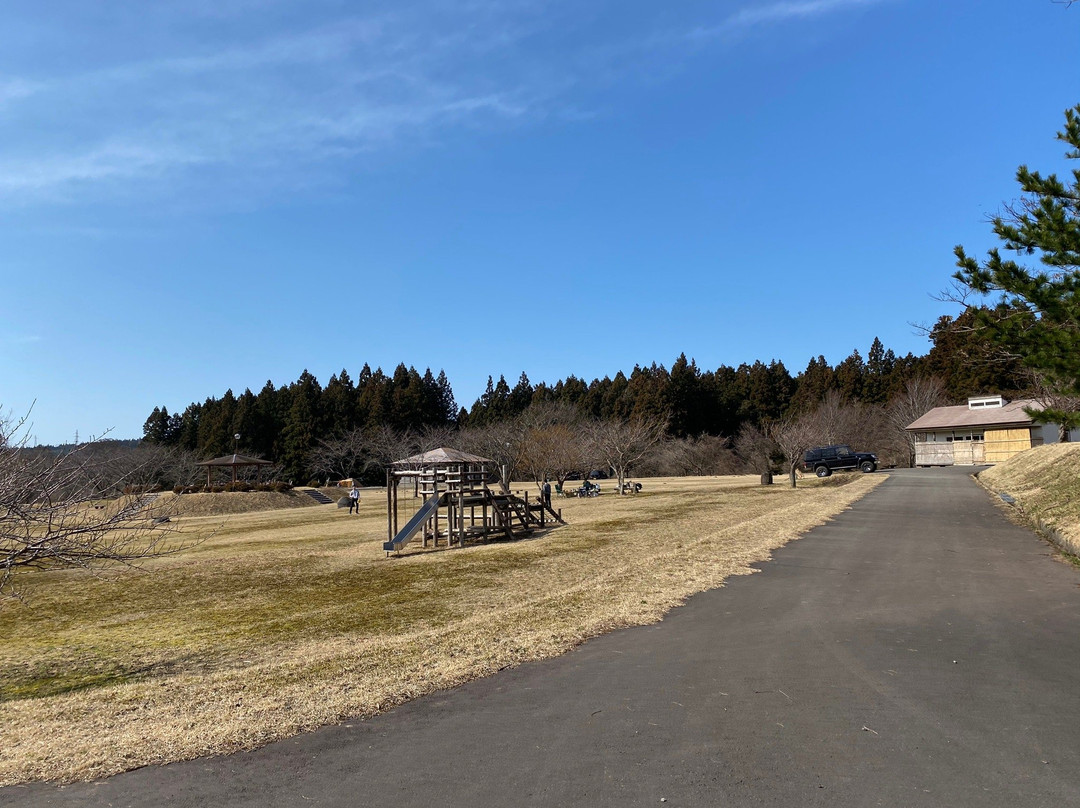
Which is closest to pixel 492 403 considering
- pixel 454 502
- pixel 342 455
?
pixel 342 455

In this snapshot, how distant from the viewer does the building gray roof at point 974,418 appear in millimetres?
50156

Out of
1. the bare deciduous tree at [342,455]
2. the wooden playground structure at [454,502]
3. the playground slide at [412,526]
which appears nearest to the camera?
the playground slide at [412,526]

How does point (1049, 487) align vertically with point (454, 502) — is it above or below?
below

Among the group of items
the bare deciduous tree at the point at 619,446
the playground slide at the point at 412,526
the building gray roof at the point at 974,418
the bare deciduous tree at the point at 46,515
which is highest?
the building gray roof at the point at 974,418

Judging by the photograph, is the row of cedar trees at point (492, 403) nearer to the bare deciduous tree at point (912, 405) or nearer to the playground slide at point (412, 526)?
the bare deciduous tree at point (912, 405)

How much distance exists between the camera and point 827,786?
412 centimetres

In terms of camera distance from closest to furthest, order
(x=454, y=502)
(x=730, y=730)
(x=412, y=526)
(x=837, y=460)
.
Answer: (x=730, y=730), (x=412, y=526), (x=454, y=502), (x=837, y=460)

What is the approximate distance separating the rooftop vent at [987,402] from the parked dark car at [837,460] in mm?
15629

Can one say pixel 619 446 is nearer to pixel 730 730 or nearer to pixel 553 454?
pixel 553 454

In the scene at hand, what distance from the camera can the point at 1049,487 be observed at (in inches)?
845

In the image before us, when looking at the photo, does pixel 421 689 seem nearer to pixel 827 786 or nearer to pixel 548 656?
pixel 548 656

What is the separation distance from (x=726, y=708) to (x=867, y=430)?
65461 millimetres

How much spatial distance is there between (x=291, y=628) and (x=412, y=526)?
29.6 ft

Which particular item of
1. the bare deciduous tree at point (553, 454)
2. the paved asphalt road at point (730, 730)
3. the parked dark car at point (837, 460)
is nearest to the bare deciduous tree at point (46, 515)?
the paved asphalt road at point (730, 730)
